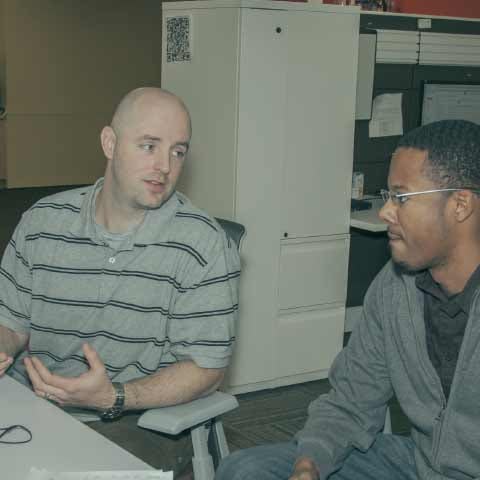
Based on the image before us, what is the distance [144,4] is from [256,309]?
6.19 meters

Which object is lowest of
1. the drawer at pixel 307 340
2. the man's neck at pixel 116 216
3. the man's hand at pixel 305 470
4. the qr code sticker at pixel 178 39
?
the drawer at pixel 307 340

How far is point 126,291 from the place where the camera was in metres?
2.06

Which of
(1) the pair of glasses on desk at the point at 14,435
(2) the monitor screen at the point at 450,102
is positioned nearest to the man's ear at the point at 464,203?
(1) the pair of glasses on desk at the point at 14,435

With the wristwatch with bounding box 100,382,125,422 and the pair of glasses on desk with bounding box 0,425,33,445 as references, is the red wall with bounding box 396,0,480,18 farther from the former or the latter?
the pair of glasses on desk with bounding box 0,425,33,445

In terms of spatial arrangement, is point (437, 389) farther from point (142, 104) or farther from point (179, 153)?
point (142, 104)

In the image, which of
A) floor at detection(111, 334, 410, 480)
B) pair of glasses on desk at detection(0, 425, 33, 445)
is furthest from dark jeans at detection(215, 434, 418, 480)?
floor at detection(111, 334, 410, 480)

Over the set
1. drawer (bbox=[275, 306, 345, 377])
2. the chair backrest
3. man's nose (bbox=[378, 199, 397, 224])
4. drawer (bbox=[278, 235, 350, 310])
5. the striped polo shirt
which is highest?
man's nose (bbox=[378, 199, 397, 224])

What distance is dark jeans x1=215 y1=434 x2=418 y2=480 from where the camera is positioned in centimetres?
181

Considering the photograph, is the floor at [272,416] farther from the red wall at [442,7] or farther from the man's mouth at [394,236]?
the red wall at [442,7]

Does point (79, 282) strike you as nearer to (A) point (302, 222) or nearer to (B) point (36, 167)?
(A) point (302, 222)

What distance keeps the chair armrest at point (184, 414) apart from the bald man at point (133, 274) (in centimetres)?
11

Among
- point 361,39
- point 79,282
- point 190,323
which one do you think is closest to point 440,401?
point 190,323

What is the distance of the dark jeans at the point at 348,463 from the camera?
5.92ft

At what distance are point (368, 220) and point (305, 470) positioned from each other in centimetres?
230
